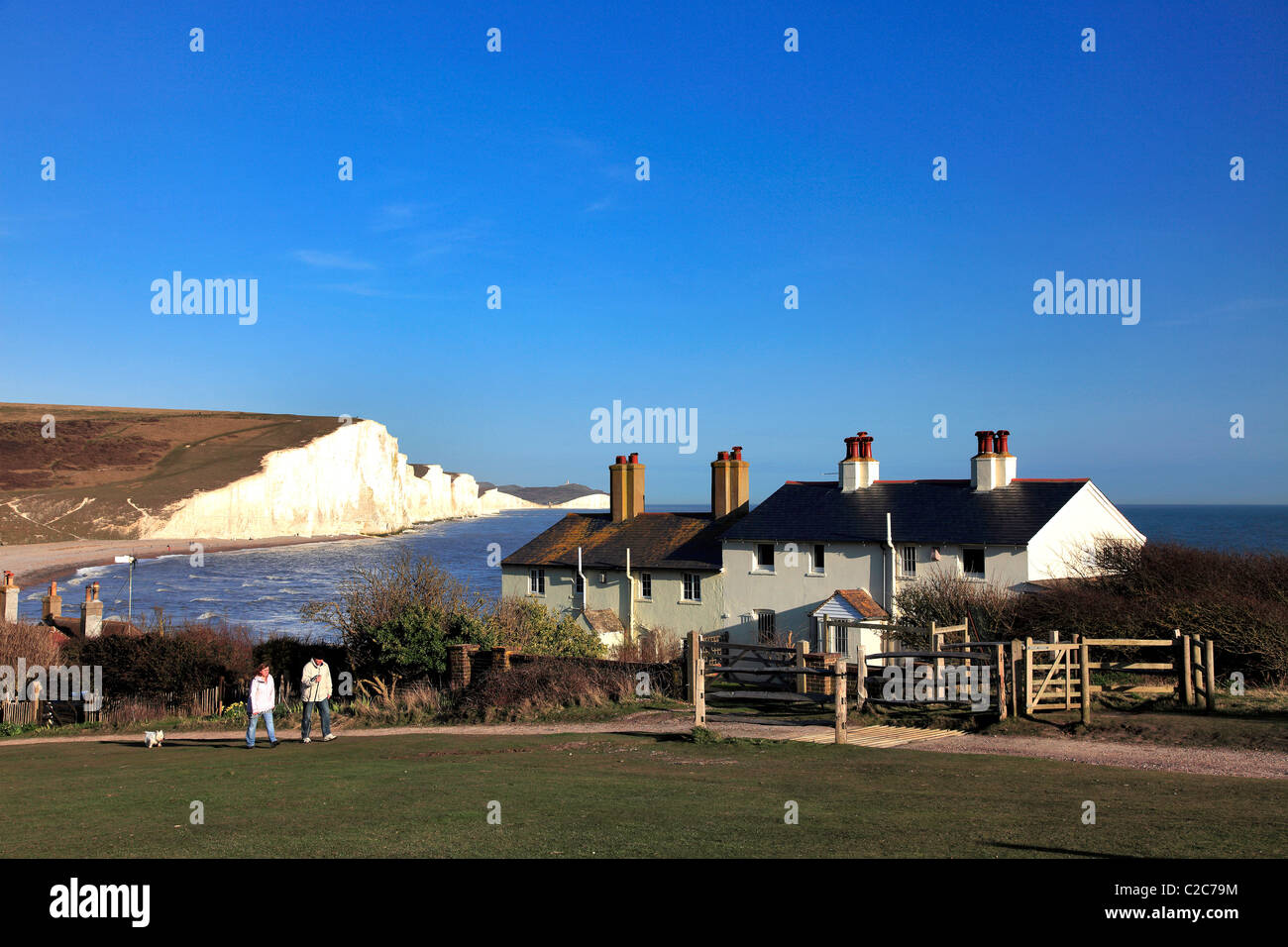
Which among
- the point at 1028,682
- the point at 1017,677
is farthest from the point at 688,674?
the point at 1028,682

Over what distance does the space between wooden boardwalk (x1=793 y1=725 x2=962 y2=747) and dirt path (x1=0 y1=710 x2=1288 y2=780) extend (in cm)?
18

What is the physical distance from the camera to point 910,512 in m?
Answer: 40.7

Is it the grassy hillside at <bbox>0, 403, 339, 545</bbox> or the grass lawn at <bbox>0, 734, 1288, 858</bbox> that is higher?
the grassy hillside at <bbox>0, 403, 339, 545</bbox>

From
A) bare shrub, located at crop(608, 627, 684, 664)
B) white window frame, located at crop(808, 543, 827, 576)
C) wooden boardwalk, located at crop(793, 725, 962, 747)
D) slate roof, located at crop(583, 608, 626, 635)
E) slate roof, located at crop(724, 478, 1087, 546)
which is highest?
slate roof, located at crop(724, 478, 1087, 546)

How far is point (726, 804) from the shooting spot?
10430mm

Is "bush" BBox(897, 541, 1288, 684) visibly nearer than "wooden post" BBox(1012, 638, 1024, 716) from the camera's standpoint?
No

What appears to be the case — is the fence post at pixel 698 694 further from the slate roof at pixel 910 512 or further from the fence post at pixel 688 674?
the slate roof at pixel 910 512

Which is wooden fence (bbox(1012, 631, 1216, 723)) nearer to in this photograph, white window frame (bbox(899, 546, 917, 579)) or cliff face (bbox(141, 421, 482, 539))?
white window frame (bbox(899, 546, 917, 579))

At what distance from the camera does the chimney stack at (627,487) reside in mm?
51469

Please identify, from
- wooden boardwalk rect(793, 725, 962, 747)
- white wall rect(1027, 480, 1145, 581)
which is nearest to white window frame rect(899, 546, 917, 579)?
white wall rect(1027, 480, 1145, 581)

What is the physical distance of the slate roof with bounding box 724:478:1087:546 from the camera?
37656 millimetres

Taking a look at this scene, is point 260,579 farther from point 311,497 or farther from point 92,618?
point 311,497
